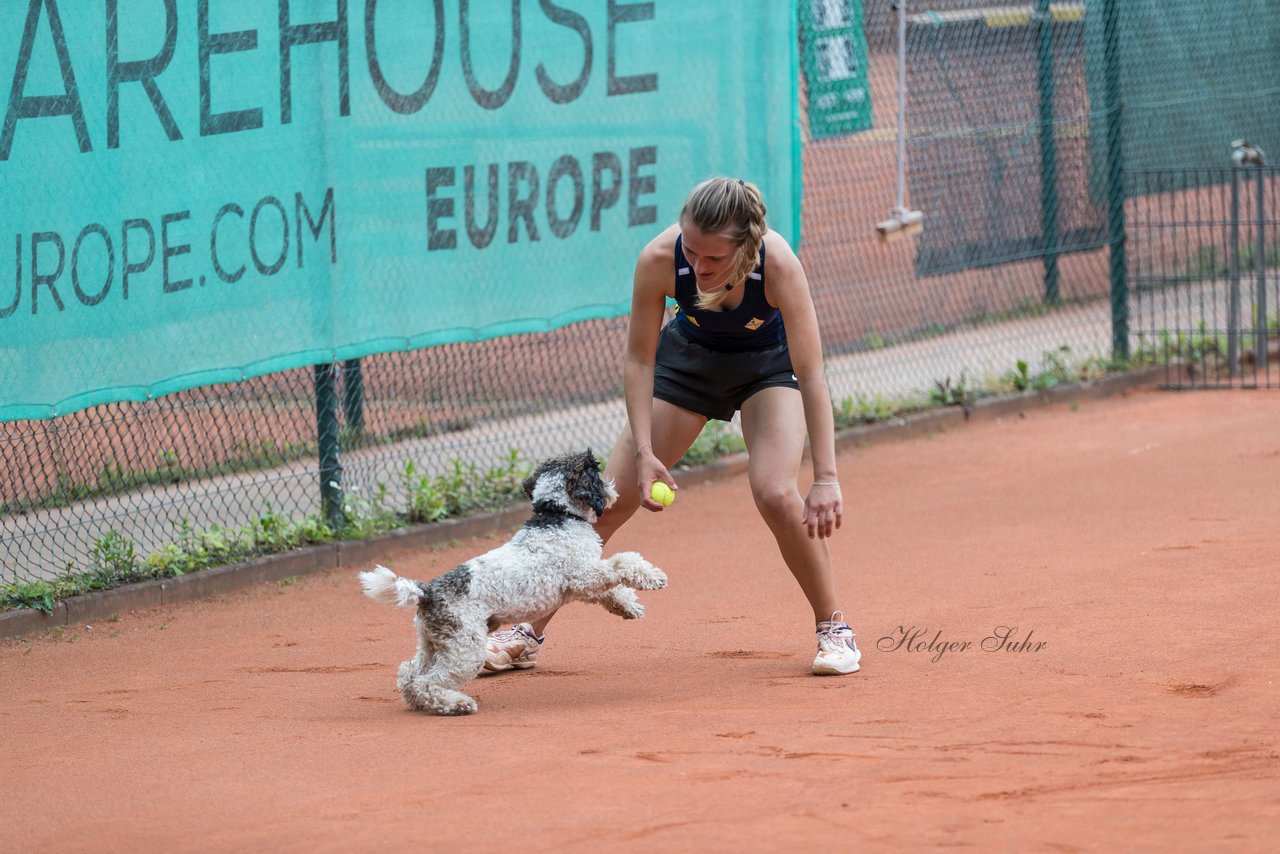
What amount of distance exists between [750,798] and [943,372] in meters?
7.55

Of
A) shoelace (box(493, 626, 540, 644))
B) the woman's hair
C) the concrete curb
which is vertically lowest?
the concrete curb

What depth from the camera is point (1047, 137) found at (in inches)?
460

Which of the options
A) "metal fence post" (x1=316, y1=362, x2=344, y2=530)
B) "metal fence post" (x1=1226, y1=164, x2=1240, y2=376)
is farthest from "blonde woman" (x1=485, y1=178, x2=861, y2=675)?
"metal fence post" (x1=1226, y1=164, x2=1240, y2=376)

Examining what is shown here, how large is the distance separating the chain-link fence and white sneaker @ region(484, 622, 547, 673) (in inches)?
82.7

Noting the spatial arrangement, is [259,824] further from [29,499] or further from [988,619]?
[29,499]

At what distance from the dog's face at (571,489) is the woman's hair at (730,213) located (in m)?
0.83

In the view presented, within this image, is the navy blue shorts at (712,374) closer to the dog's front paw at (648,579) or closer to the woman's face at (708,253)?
the woman's face at (708,253)

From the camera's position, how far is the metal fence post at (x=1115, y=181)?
38.2 feet

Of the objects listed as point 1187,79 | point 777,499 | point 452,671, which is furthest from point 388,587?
point 1187,79

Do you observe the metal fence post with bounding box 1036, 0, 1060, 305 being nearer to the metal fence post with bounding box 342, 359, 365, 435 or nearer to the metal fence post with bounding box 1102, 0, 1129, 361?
the metal fence post with bounding box 1102, 0, 1129, 361

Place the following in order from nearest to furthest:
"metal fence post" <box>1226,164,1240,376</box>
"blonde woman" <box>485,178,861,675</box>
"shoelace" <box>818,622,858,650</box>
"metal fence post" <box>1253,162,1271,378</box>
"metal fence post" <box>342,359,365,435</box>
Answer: "blonde woman" <box>485,178,861,675</box> < "shoelace" <box>818,622,858,650</box> < "metal fence post" <box>342,359,365,435</box> < "metal fence post" <box>1226,164,1240,376</box> < "metal fence post" <box>1253,162,1271,378</box>

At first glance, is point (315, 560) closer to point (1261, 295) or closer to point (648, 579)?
point (648, 579)

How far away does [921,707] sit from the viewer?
4695mm

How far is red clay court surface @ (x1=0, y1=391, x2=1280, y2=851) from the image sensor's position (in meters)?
3.78
